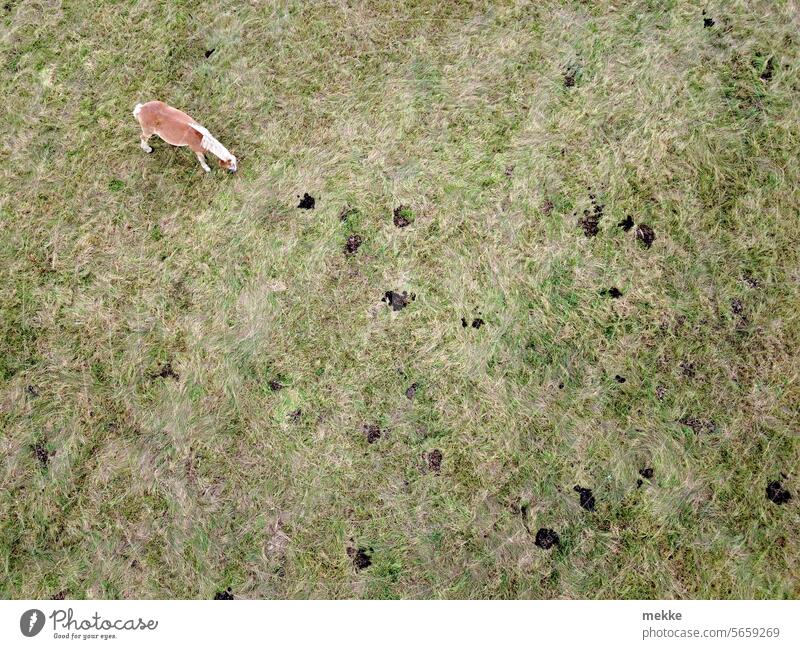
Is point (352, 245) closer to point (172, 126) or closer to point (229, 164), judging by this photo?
point (229, 164)

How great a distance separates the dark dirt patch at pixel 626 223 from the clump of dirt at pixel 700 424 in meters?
1.58

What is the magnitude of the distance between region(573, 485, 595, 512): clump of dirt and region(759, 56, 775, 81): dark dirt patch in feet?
11.9

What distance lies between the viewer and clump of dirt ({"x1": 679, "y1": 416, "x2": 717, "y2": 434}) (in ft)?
11.7

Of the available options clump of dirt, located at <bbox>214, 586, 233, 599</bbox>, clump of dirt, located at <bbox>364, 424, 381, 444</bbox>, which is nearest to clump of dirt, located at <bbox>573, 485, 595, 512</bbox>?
clump of dirt, located at <bbox>364, 424, 381, 444</bbox>

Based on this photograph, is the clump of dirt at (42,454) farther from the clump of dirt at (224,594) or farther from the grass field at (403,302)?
the clump of dirt at (224,594)

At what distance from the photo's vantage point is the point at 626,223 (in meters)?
3.69

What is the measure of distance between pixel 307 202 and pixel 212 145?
81 cm

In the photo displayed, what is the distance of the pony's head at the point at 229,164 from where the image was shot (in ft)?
12.1

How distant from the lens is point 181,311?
12.3 ft
